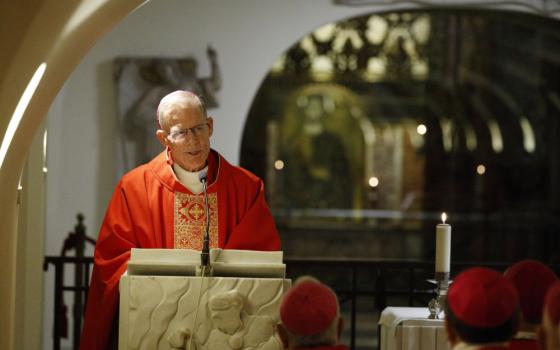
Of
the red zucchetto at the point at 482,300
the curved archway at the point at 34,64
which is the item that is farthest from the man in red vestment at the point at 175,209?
the red zucchetto at the point at 482,300

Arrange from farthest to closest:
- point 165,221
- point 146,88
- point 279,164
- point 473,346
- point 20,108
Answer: point 279,164
point 146,88
point 165,221
point 20,108
point 473,346

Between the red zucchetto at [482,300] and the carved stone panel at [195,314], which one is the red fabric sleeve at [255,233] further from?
the red zucchetto at [482,300]

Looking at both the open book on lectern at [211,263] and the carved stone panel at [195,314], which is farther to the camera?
the open book on lectern at [211,263]

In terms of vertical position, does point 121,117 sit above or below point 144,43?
below

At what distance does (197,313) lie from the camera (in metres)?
4.01

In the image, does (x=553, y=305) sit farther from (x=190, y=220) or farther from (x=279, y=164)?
(x=279, y=164)

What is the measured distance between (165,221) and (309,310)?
1743 millimetres

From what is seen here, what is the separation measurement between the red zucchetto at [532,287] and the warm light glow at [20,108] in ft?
6.64

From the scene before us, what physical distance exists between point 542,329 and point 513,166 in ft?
43.3

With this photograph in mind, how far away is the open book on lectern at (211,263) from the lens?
4.12m

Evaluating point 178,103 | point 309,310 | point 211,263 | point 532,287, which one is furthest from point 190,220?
point 532,287

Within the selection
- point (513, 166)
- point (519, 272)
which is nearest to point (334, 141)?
point (513, 166)

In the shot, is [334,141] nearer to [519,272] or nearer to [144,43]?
[144,43]

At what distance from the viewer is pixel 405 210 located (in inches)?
655
